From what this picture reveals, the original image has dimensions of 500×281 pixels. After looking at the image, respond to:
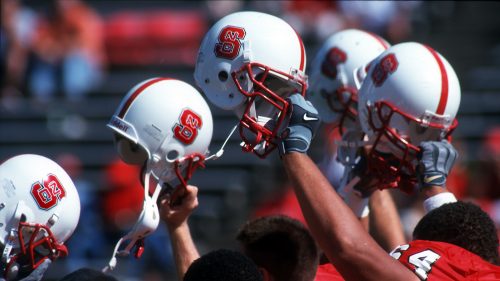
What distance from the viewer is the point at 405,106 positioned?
13.7 ft

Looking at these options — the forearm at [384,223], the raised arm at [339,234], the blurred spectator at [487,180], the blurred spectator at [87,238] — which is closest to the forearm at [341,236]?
the raised arm at [339,234]

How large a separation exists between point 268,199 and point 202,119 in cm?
508

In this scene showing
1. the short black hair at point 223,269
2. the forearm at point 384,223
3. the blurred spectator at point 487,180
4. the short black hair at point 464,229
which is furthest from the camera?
the blurred spectator at point 487,180

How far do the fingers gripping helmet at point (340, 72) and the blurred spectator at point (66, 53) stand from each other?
6080 millimetres

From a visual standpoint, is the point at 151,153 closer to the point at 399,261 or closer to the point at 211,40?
the point at 211,40

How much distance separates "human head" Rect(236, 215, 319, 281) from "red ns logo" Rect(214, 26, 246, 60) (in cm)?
78

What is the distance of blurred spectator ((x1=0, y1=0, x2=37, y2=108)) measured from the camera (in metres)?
10.8

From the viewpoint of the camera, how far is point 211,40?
12.9 ft

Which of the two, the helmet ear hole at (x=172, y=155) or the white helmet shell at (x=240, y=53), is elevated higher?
the white helmet shell at (x=240, y=53)

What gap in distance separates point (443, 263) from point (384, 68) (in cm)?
94

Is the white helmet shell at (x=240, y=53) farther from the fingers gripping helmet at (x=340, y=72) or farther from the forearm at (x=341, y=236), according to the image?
the fingers gripping helmet at (x=340, y=72)

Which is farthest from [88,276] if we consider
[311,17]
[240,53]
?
[311,17]

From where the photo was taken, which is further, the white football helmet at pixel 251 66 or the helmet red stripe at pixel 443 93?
the helmet red stripe at pixel 443 93

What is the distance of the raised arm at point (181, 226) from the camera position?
4.32 meters
